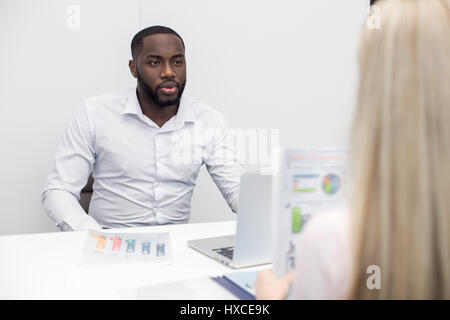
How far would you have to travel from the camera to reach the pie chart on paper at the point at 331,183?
2.64 feet

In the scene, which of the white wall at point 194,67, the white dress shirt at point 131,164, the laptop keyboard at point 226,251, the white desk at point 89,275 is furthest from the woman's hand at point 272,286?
the white wall at point 194,67

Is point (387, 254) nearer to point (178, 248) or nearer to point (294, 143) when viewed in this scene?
point (178, 248)

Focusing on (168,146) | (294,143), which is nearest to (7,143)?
(168,146)

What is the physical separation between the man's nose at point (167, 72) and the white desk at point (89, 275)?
882mm

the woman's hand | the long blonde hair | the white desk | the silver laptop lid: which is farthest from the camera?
the silver laptop lid

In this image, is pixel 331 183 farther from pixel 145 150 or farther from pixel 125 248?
pixel 145 150

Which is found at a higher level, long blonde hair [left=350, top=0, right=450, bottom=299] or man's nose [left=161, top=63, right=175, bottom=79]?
man's nose [left=161, top=63, right=175, bottom=79]

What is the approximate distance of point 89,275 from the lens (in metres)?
0.94

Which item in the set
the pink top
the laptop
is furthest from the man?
the pink top

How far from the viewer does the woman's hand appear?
72cm

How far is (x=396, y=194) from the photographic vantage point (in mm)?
537

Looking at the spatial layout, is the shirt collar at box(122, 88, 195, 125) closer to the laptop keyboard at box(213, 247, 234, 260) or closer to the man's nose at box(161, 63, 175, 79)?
the man's nose at box(161, 63, 175, 79)

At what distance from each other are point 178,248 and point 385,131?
754 mm

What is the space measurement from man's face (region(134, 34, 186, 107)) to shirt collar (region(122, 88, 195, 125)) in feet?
0.20
